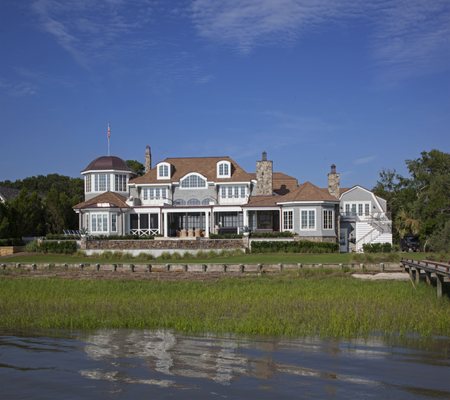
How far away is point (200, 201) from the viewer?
183 feet

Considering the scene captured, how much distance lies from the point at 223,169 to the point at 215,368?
4380 cm

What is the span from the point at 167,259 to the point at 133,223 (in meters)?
14.4

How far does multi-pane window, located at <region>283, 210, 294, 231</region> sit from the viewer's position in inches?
1973

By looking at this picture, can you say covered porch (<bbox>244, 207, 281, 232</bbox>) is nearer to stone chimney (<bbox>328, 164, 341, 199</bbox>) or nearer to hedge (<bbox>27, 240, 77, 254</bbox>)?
stone chimney (<bbox>328, 164, 341, 199</bbox>)

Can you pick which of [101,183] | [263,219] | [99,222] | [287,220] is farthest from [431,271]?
[101,183]

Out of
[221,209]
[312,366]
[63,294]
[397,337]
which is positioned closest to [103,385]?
[312,366]

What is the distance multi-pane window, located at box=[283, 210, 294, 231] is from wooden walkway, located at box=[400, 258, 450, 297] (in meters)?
17.9

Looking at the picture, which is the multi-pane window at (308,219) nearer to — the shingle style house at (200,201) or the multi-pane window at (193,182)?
the shingle style house at (200,201)

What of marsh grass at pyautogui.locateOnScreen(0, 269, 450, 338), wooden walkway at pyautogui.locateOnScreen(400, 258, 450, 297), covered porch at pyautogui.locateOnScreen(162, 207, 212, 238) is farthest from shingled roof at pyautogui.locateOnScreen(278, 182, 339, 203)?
marsh grass at pyautogui.locateOnScreen(0, 269, 450, 338)

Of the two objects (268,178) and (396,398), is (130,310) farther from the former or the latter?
(268,178)

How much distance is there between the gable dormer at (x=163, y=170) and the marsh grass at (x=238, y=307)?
28.7 metres

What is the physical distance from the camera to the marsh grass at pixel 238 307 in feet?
56.1

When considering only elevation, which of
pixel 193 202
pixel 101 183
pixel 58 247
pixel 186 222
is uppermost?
pixel 101 183

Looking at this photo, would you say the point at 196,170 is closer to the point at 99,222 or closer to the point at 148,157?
the point at 148,157
